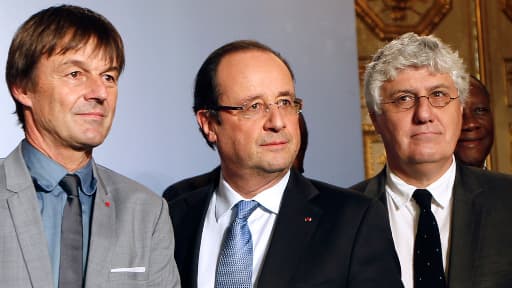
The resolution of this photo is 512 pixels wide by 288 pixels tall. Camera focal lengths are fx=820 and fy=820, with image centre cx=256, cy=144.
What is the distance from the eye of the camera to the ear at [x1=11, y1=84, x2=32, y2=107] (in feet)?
7.01

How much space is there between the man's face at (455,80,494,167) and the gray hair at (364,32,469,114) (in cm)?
90

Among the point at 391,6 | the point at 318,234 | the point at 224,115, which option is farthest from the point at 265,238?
the point at 391,6

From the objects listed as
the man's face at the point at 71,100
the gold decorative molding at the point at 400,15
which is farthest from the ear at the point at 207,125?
the gold decorative molding at the point at 400,15

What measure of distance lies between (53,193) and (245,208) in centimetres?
60

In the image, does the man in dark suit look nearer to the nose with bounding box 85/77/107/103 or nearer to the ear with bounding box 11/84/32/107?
the nose with bounding box 85/77/107/103

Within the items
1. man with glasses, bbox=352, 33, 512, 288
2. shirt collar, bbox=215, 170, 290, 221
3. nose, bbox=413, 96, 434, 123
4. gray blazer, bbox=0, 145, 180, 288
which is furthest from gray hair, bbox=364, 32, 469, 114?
gray blazer, bbox=0, 145, 180, 288

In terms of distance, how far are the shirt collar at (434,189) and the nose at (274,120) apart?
0.45 metres

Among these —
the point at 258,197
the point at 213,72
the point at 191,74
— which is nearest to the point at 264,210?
the point at 258,197

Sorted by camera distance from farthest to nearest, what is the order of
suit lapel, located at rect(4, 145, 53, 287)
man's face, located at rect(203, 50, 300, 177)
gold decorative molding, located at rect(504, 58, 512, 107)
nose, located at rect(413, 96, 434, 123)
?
gold decorative molding, located at rect(504, 58, 512, 107), nose, located at rect(413, 96, 434, 123), man's face, located at rect(203, 50, 300, 177), suit lapel, located at rect(4, 145, 53, 287)

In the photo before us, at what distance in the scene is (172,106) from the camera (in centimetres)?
319

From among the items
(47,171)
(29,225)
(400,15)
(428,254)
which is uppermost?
(400,15)

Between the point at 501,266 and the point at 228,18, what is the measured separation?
1572 mm

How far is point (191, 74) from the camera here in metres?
3.23

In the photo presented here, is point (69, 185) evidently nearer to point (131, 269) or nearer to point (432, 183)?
point (131, 269)
